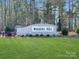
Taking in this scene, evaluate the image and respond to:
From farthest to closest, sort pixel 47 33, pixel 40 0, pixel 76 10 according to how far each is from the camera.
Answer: pixel 40 0 < pixel 76 10 < pixel 47 33

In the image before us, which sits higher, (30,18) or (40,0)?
(40,0)

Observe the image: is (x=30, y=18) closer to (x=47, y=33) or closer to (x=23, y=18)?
(x=23, y=18)

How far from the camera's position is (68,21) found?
53.7 meters

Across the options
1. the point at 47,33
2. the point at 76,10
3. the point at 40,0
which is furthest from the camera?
the point at 40,0

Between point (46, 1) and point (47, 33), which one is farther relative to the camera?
point (46, 1)

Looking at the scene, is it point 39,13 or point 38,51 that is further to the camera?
point 39,13

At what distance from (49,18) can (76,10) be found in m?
5.81

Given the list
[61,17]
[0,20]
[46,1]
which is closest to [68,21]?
[61,17]

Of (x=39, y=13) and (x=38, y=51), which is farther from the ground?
(x=39, y=13)

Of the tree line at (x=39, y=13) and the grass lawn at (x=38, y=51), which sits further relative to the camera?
the tree line at (x=39, y=13)

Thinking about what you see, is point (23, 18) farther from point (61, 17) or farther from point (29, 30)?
point (29, 30)

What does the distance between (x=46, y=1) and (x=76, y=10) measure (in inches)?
248

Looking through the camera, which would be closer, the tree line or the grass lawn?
the grass lawn

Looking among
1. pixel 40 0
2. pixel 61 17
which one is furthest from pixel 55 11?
pixel 40 0
